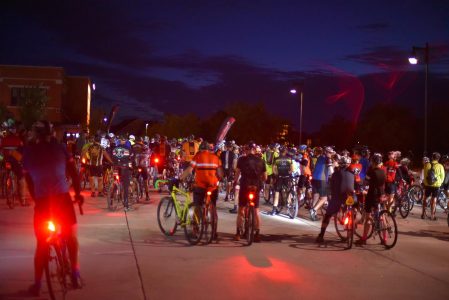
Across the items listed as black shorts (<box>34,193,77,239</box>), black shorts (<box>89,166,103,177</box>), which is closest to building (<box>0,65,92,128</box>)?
black shorts (<box>89,166,103,177</box>)

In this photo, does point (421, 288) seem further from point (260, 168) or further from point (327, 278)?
point (260, 168)

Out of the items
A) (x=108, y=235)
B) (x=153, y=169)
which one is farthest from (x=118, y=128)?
(x=108, y=235)

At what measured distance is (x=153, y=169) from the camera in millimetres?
23219

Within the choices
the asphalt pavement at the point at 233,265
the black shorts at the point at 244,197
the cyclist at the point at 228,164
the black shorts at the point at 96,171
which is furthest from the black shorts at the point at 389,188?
the black shorts at the point at 96,171

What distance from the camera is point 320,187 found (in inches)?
557

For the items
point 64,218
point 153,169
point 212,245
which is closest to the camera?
point 64,218

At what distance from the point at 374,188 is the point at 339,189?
0.66 meters

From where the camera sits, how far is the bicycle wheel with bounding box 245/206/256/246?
1012 centimetres

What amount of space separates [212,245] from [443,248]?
453 centimetres

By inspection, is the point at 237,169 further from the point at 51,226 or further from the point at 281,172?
the point at 51,226

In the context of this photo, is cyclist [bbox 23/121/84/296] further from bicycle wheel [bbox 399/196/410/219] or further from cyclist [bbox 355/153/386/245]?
bicycle wheel [bbox 399/196/410/219]

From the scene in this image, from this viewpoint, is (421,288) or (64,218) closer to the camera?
(64,218)

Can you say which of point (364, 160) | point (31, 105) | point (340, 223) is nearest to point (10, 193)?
point (340, 223)

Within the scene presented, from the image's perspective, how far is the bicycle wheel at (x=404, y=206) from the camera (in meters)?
15.6
